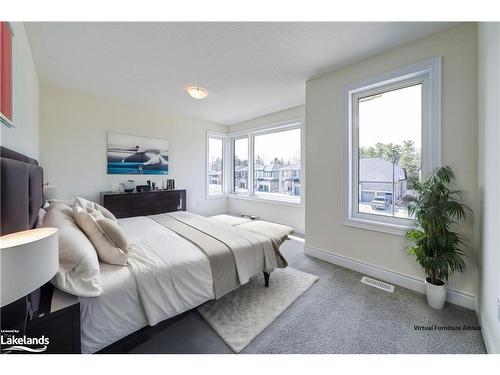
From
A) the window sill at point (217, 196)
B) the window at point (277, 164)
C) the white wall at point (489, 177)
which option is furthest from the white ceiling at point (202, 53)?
the window sill at point (217, 196)

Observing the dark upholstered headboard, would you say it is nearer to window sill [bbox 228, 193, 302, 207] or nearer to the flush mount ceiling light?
the flush mount ceiling light

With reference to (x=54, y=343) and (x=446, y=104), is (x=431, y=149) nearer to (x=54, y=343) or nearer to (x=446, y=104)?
(x=446, y=104)

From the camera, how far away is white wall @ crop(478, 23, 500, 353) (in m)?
1.25

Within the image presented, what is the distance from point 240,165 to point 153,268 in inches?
173

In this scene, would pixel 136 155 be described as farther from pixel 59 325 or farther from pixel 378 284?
pixel 378 284

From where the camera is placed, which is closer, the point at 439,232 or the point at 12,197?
the point at 12,197

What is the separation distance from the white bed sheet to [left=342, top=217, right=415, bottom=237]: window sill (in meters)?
1.89

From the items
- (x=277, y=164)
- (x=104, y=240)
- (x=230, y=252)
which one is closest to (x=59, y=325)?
(x=104, y=240)

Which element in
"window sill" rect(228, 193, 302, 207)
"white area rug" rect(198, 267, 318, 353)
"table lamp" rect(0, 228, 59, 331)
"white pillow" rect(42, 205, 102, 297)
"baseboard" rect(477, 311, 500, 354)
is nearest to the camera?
"table lamp" rect(0, 228, 59, 331)

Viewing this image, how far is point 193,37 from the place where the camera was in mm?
2047

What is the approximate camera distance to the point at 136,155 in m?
4.12

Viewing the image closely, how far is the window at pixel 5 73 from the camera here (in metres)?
1.26

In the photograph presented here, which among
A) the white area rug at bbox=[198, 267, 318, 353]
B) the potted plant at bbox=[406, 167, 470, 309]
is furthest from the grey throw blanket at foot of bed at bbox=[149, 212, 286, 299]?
the potted plant at bbox=[406, 167, 470, 309]

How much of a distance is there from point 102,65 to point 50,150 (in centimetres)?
172
